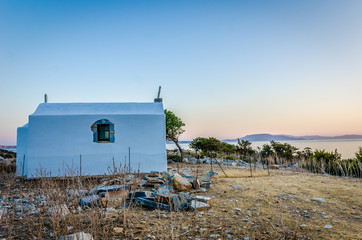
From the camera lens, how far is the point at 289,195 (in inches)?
225

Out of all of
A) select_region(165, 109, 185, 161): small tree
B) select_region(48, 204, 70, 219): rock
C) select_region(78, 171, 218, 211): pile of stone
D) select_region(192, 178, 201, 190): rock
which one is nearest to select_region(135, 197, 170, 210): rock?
select_region(78, 171, 218, 211): pile of stone

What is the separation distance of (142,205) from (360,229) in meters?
3.93

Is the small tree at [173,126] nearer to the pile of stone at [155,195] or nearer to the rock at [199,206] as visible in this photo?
the pile of stone at [155,195]

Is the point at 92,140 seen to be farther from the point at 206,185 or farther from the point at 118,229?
the point at 118,229

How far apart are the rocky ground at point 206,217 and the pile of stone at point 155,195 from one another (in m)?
0.12

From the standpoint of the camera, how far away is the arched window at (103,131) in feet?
30.1

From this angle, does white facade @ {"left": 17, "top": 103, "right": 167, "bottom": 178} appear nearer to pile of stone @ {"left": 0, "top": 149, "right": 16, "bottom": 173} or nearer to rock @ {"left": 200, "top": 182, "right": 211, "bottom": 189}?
pile of stone @ {"left": 0, "top": 149, "right": 16, "bottom": 173}

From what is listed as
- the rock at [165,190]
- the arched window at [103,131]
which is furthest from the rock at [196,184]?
the arched window at [103,131]

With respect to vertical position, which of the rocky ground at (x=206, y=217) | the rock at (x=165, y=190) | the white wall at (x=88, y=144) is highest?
the white wall at (x=88, y=144)

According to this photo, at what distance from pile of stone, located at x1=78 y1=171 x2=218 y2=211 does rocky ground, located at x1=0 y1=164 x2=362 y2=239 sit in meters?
0.12

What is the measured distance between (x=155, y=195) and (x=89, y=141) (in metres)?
5.32

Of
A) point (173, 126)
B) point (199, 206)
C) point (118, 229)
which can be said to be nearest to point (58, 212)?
point (118, 229)

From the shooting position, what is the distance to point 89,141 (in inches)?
359

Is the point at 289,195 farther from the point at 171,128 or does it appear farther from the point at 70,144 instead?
the point at 171,128
